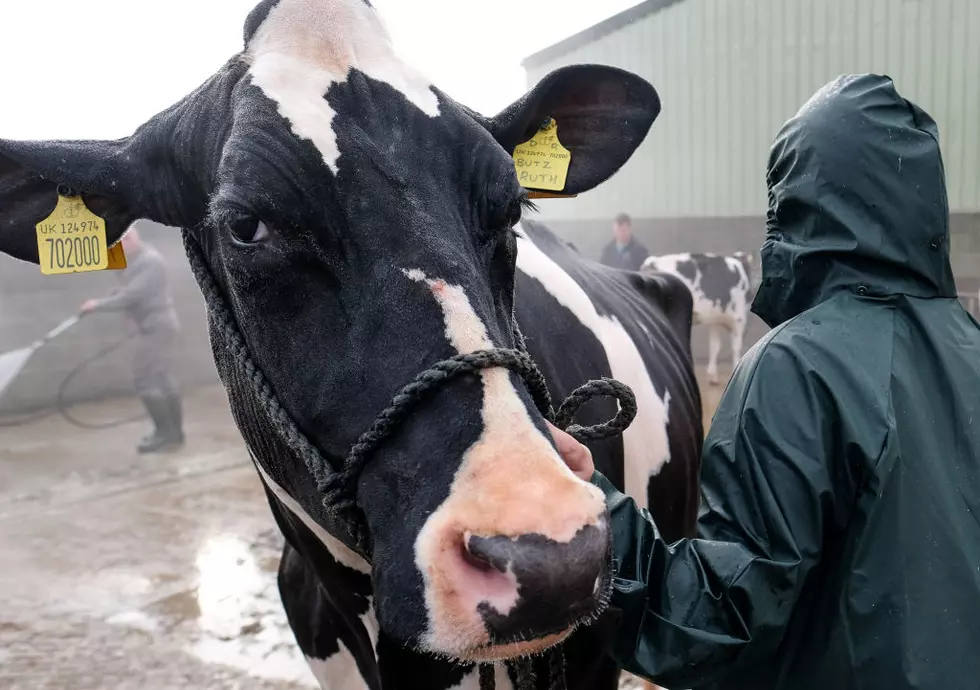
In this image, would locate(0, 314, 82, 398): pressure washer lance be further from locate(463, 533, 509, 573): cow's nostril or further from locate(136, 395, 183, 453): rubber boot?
locate(463, 533, 509, 573): cow's nostril

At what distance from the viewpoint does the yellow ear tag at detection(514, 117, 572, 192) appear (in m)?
2.08

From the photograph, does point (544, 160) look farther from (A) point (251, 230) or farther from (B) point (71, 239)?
(B) point (71, 239)

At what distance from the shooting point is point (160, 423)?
8.19 meters

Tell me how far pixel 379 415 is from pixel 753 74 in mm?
13141

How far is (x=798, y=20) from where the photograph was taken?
12250 mm

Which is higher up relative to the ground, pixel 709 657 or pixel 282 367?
pixel 282 367

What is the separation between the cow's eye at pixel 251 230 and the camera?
4.72 feet

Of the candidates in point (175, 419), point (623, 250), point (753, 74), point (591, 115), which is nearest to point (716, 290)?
point (623, 250)

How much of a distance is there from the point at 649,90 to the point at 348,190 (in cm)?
103

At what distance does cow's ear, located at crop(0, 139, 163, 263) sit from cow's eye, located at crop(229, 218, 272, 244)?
1.64 feet

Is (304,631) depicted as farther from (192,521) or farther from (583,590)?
(192,521)

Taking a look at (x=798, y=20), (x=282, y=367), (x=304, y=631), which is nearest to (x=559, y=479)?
(x=282, y=367)

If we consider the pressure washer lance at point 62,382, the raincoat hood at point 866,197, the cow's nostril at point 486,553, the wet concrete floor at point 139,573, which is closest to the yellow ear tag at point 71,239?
the cow's nostril at point 486,553

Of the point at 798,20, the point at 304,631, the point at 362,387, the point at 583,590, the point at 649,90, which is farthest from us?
the point at 798,20
